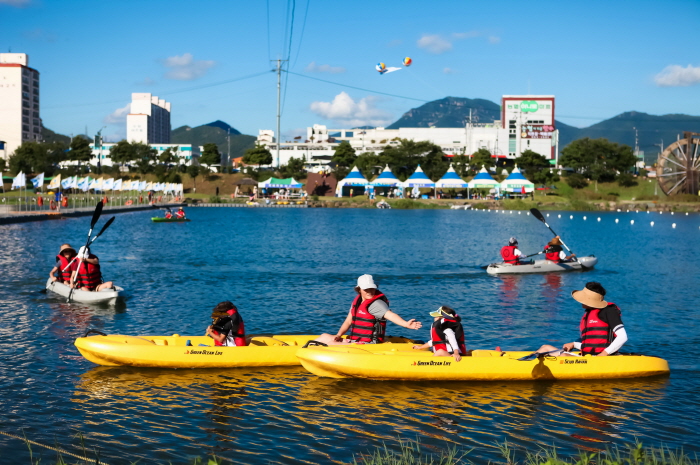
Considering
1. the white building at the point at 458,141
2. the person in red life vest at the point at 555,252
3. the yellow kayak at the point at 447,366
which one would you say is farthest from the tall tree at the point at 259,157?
the yellow kayak at the point at 447,366

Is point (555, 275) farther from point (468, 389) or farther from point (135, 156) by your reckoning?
point (135, 156)

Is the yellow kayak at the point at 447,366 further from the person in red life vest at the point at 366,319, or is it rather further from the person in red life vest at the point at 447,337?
the person in red life vest at the point at 366,319

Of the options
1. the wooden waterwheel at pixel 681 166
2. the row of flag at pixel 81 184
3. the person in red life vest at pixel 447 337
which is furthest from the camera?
the wooden waterwheel at pixel 681 166

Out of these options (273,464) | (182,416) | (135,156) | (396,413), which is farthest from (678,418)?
(135,156)

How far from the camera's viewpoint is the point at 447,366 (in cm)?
1290

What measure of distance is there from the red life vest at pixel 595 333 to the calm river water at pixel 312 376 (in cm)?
70

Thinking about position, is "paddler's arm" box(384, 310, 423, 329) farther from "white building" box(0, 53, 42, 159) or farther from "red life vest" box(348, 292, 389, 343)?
"white building" box(0, 53, 42, 159)

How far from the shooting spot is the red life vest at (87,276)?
20734mm

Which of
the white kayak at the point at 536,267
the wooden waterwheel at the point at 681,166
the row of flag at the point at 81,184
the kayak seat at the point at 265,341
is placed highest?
the wooden waterwheel at the point at 681,166

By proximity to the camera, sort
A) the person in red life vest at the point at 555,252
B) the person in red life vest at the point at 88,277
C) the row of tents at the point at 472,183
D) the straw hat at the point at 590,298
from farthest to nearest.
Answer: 1. the row of tents at the point at 472,183
2. the person in red life vest at the point at 555,252
3. the person in red life vest at the point at 88,277
4. the straw hat at the point at 590,298

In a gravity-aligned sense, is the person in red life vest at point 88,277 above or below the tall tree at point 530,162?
below

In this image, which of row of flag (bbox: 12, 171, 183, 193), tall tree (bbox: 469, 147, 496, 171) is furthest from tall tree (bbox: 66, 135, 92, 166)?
tall tree (bbox: 469, 147, 496, 171)

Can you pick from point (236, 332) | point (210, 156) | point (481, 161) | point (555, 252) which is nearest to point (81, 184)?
point (555, 252)

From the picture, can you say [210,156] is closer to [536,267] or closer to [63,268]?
[536,267]
